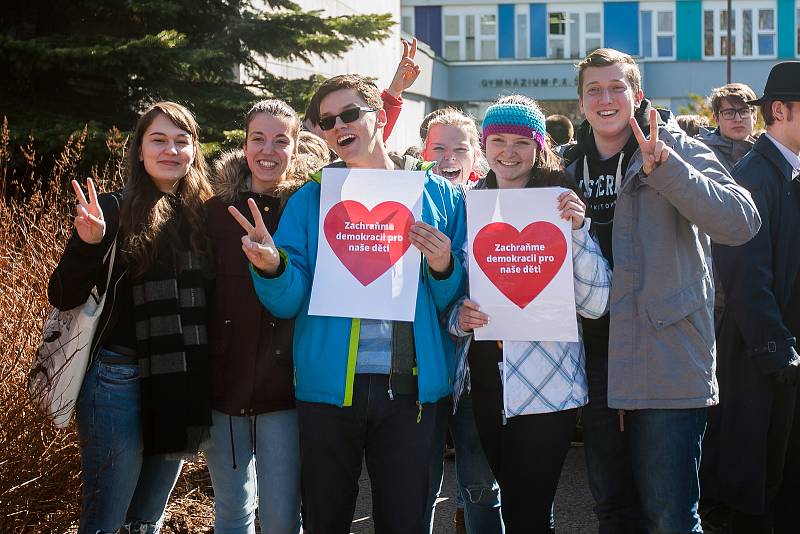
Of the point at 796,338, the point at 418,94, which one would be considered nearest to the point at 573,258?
the point at 796,338

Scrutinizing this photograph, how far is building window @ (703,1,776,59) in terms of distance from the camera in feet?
135

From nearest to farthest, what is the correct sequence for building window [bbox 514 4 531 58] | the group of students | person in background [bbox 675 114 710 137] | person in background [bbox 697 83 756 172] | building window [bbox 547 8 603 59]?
the group of students, person in background [bbox 697 83 756 172], person in background [bbox 675 114 710 137], building window [bbox 547 8 603 59], building window [bbox 514 4 531 58]

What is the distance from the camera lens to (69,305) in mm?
3426

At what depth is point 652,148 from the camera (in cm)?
337

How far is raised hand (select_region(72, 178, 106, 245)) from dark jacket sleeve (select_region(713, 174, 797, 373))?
2.95m

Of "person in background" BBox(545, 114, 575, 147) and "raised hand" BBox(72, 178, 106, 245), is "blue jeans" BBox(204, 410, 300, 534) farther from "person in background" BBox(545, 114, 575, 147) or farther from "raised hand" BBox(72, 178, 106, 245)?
"person in background" BBox(545, 114, 575, 147)

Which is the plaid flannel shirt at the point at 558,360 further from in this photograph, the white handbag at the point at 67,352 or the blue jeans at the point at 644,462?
the white handbag at the point at 67,352

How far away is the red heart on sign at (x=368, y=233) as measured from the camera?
3471mm

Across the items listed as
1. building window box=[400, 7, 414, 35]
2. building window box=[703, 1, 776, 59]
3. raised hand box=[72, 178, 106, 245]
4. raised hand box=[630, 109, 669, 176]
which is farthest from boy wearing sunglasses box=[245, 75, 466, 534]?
building window box=[703, 1, 776, 59]

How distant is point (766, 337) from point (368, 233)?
2.05m

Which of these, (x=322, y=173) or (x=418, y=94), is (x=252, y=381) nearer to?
(x=322, y=173)

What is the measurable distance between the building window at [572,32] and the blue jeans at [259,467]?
136 feet

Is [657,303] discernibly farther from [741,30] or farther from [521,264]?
[741,30]

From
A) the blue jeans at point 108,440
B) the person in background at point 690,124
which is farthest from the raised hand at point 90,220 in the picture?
the person in background at point 690,124
